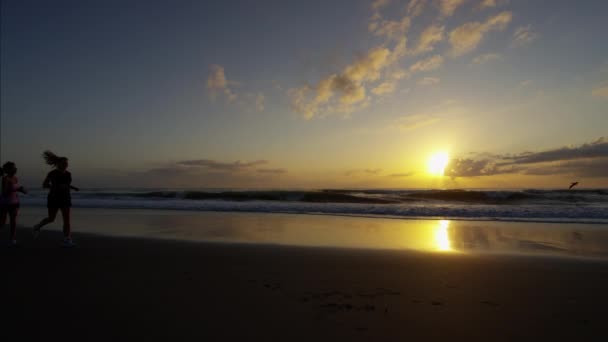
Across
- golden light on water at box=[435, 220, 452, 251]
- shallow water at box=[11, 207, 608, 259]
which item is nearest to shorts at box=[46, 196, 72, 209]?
shallow water at box=[11, 207, 608, 259]

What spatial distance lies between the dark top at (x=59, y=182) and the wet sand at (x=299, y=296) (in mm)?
1224

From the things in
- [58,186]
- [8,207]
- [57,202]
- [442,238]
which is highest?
[58,186]

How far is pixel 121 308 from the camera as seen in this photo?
10.9 ft

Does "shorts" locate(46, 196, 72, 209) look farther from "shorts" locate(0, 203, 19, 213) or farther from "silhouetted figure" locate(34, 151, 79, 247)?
"shorts" locate(0, 203, 19, 213)

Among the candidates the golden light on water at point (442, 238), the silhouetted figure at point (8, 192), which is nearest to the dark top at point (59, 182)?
the silhouetted figure at point (8, 192)

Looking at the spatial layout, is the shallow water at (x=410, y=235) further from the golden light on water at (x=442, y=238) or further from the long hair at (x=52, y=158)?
the long hair at (x=52, y=158)

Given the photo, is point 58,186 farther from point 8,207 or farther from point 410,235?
point 410,235

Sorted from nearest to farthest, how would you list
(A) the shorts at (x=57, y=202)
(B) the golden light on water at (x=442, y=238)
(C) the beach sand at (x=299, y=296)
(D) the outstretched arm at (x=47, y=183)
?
(C) the beach sand at (x=299, y=296)
(D) the outstretched arm at (x=47, y=183)
(A) the shorts at (x=57, y=202)
(B) the golden light on water at (x=442, y=238)

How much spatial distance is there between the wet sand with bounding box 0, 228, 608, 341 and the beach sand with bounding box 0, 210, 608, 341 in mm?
16

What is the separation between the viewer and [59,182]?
6539mm

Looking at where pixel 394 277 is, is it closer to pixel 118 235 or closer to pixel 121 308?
pixel 121 308

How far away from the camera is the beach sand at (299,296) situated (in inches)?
114

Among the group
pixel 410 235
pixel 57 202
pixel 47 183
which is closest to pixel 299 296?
pixel 410 235

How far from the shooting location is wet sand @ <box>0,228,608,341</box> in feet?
9.50
